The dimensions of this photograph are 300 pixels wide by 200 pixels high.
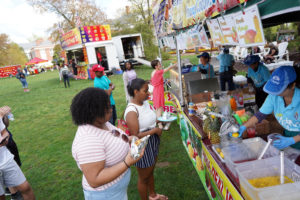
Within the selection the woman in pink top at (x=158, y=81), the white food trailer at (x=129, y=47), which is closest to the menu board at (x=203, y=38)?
the woman in pink top at (x=158, y=81)

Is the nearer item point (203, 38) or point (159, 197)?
point (203, 38)

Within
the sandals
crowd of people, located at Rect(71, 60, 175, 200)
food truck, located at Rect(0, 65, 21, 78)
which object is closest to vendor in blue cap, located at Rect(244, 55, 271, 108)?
the sandals

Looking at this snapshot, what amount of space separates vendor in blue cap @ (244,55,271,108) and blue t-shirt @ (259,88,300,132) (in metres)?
2.11

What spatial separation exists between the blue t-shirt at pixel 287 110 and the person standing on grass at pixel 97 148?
1.43 metres

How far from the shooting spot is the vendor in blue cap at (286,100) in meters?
1.72

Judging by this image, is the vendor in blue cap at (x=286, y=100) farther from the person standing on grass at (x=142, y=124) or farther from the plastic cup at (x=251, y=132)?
the person standing on grass at (x=142, y=124)

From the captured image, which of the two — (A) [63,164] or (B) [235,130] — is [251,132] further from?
(A) [63,164]

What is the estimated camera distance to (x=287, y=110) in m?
1.85

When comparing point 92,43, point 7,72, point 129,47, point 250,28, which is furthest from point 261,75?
point 7,72

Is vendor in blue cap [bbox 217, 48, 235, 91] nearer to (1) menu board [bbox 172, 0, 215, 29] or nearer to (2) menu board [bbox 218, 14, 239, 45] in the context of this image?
(1) menu board [bbox 172, 0, 215, 29]

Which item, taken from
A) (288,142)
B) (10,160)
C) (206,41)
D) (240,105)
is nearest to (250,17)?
(206,41)

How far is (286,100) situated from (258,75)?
2.35 meters

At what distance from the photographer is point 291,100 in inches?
72.1

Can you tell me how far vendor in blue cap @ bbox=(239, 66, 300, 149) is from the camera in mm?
1716
